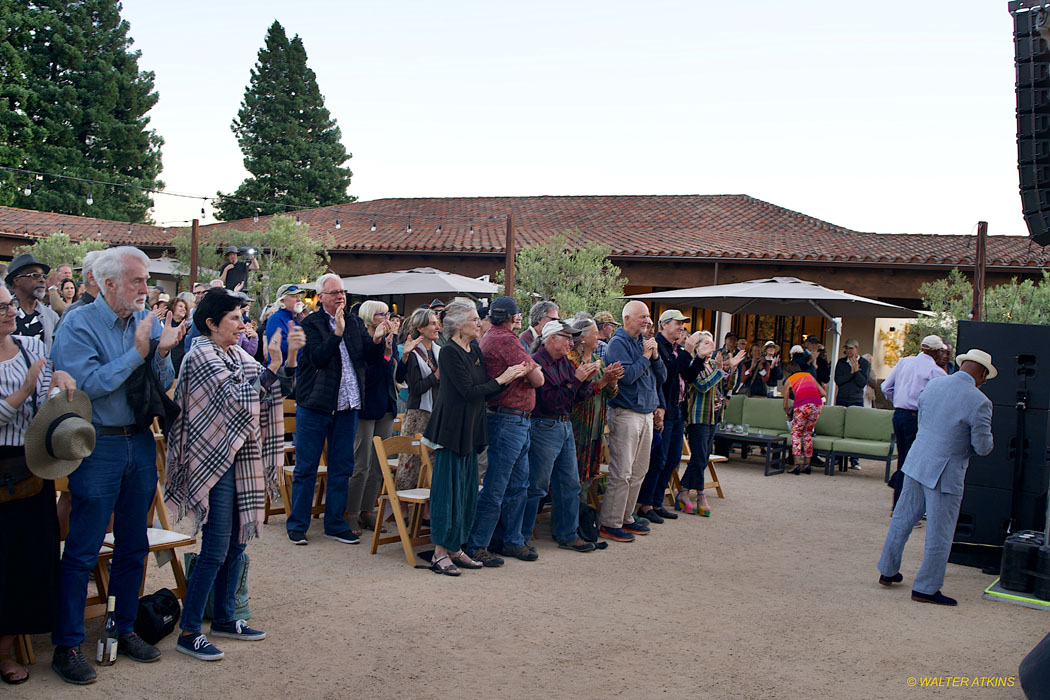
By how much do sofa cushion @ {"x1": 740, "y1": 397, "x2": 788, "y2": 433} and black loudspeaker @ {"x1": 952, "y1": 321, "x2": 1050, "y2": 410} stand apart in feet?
17.8

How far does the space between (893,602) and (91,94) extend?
1738 inches

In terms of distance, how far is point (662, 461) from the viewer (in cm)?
863

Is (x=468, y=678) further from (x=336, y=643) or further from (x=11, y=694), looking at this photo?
(x=11, y=694)

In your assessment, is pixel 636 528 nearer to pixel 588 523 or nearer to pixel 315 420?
pixel 588 523

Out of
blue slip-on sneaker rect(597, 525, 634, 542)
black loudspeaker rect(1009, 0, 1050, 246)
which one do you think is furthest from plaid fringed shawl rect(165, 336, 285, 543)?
black loudspeaker rect(1009, 0, 1050, 246)

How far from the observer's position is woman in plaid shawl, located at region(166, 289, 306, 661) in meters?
4.45

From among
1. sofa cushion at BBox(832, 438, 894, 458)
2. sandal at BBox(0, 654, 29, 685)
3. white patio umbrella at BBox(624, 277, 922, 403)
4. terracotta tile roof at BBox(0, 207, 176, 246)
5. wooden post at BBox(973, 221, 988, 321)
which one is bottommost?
sandal at BBox(0, 654, 29, 685)

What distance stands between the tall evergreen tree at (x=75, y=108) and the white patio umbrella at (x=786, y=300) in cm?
3336

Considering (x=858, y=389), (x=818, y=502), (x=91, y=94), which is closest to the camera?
(x=818, y=502)

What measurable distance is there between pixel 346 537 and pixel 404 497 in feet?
2.54

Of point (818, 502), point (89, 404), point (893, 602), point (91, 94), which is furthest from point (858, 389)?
point (91, 94)

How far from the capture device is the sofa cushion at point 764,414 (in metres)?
13.0

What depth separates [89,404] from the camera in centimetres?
400

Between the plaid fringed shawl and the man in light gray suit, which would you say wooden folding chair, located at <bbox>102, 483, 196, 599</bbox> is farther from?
the man in light gray suit
